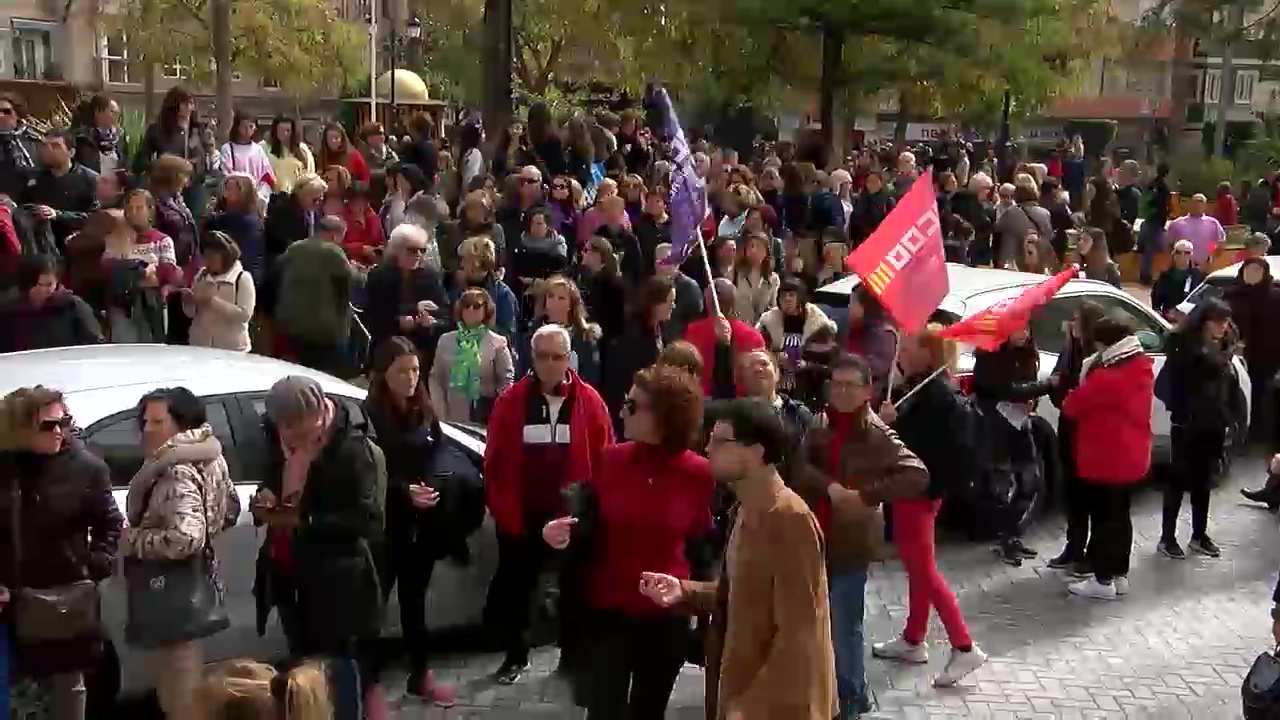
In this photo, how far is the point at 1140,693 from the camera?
7172mm

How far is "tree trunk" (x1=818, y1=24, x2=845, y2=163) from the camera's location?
2320cm

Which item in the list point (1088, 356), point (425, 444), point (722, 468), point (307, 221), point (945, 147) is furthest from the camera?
point (945, 147)

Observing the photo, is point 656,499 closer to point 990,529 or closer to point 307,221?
point 990,529

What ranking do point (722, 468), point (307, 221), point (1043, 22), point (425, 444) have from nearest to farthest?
point (722, 468), point (425, 444), point (307, 221), point (1043, 22)

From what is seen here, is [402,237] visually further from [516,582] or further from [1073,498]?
[1073,498]

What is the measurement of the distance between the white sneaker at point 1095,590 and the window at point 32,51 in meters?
50.6

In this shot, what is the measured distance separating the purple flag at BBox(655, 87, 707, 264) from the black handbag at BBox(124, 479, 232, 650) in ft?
13.4

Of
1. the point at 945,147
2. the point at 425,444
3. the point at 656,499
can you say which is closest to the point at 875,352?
the point at 425,444

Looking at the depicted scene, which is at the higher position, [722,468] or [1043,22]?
[1043,22]

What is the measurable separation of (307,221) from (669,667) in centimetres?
657

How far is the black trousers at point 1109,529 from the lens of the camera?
848cm

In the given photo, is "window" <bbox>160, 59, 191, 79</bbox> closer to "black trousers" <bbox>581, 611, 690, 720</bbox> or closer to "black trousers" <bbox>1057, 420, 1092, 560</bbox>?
"black trousers" <bbox>1057, 420, 1092, 560</bbox>

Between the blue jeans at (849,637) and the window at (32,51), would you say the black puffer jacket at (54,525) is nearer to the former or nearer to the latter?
the blue jeans at (849,637)

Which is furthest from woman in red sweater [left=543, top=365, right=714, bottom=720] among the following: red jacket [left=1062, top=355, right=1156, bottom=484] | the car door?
red jacket [left=1062, top=355, right=1156, bottom=484]
